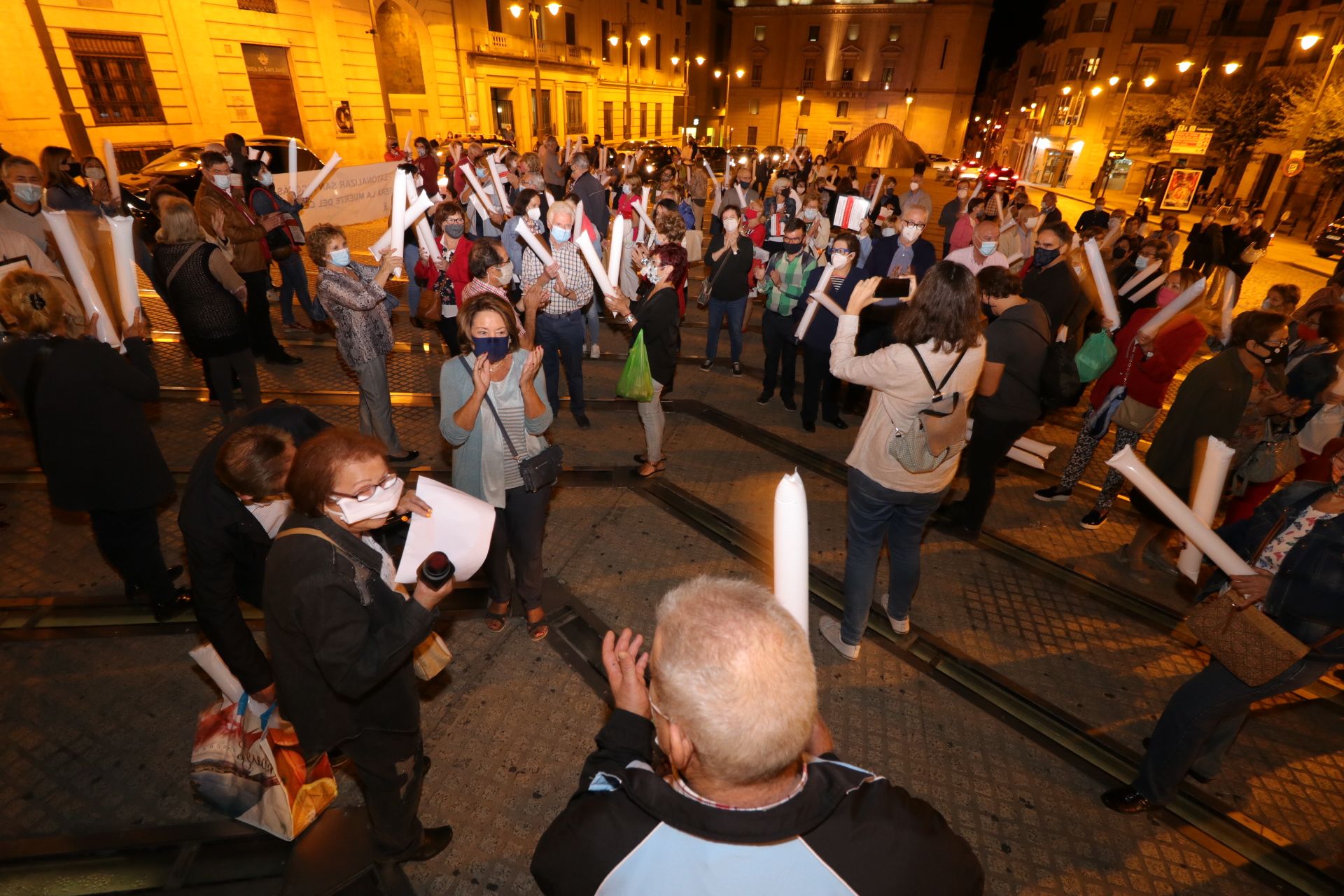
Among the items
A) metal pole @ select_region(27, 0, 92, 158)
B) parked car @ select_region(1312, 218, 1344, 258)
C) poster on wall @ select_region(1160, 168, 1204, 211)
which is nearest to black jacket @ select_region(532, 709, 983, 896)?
metal pole @ select_region(27, 0, 92, 158)

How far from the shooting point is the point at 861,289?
10.6 ft

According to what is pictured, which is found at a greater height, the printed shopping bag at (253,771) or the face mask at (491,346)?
the face mask at (491,346)

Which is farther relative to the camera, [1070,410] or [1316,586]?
[1070,410]

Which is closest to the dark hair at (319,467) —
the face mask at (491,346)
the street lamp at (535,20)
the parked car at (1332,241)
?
the face mask at (491,346)

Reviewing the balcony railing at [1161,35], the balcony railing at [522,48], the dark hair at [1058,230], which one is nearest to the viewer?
the dark hair at [1058,230]

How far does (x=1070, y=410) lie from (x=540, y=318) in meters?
6.71

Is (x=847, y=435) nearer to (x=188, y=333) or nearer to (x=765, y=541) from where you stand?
(x=765, y=541)

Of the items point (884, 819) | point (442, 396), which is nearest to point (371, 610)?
point (442, 396)

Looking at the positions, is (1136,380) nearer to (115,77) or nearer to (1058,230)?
(1058,230)

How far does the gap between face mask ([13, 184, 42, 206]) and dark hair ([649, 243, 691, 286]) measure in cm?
589

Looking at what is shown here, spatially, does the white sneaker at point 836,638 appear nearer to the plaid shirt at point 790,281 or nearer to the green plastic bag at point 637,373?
the green plastic bag at point 637,373

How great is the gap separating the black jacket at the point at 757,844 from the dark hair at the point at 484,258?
14.7 ft

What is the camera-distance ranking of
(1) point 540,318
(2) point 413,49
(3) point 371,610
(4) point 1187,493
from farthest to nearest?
(2) point 413,49
(1) point 540,318
(4) point 1187,493
(3) point 371,610

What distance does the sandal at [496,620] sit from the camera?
408 centimetres
